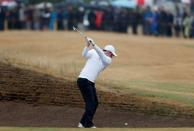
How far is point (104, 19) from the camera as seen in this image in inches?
1956

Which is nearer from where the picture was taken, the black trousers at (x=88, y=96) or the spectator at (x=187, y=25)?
the black trousers at (x=88, y=96)

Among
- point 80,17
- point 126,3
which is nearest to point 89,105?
point 80,17

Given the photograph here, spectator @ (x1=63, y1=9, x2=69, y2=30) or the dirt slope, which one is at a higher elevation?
the dirt slope

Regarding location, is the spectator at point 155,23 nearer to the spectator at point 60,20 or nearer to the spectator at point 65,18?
the spectator at point 65,18

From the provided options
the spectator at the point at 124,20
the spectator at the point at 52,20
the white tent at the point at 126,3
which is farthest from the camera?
the white tent at the point at 126,3

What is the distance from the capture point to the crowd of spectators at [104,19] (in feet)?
156

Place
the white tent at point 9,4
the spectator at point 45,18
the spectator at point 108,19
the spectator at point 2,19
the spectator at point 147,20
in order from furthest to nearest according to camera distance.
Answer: the white tent at point 9,4 → the spectator at point 45,18 → the spectator at point 108,19 → the spectator at point 147,20 → the spectator at point 2,19

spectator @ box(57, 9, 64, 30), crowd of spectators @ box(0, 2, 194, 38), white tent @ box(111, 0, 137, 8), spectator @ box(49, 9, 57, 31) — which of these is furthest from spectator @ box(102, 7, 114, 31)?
white tent @ box(111, 0, 137, 8)

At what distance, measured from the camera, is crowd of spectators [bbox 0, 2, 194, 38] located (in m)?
47.5

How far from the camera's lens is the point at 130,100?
20.2 metres

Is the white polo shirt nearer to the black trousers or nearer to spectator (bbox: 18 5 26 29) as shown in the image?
the black trousers

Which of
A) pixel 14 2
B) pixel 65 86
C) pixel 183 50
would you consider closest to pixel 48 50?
pixel 183 50

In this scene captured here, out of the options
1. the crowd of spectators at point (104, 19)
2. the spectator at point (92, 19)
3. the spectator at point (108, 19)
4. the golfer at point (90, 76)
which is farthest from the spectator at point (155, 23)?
the golfer at point (90, 76)

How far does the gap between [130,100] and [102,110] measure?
734 millimetres
